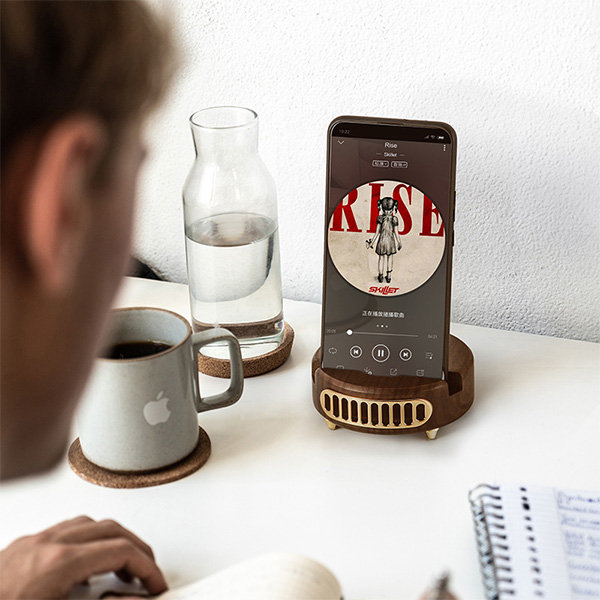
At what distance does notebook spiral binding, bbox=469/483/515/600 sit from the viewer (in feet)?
1.90

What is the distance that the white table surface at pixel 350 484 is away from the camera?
2.13 ft

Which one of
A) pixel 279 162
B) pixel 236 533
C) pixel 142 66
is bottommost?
pixel 236 533

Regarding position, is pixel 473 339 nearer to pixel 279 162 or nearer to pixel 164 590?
pixel 279 162

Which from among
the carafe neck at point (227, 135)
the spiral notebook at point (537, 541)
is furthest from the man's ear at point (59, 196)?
the carafe neck at point (227, 135)

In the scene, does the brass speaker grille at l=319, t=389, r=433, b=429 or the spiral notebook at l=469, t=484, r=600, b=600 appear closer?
the spiral notebook at l=469, t=484, r=600, b=600

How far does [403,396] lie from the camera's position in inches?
30.5

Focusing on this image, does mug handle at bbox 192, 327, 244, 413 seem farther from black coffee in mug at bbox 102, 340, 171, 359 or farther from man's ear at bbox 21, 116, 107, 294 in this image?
man's ear at bbox 21, 116, 107, 294

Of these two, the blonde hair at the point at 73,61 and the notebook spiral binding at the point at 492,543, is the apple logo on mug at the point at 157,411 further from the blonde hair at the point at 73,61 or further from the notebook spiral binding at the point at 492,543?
the blonde hair at the point at 73,61

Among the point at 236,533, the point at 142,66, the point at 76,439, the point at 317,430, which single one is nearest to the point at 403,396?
the point at 317,430

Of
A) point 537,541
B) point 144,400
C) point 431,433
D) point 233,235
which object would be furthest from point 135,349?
point 537,541

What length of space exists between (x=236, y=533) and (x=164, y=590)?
0.08 m

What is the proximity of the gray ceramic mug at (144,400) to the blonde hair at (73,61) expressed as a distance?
360mm

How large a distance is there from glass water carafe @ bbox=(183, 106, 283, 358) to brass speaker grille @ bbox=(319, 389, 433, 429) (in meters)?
0.16

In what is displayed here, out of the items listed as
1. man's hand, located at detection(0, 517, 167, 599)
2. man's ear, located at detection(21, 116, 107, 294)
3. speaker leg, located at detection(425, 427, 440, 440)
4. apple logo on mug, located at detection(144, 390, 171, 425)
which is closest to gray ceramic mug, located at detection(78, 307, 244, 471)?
apple logo on mug, located at detection(144, 390, 171, 425)
